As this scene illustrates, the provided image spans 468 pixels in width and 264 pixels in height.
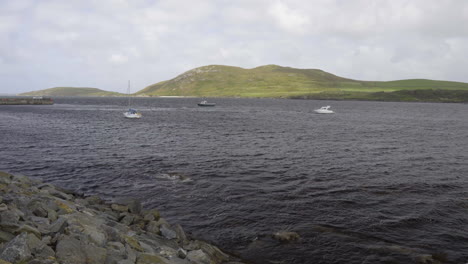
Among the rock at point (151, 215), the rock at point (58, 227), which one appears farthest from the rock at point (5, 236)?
the rock at point (151, 215)

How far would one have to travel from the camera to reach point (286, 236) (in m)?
18.1

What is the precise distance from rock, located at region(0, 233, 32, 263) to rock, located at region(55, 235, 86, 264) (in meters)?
0.99

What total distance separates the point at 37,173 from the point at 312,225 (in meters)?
28.8

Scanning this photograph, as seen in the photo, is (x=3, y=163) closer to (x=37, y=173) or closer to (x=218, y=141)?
(x=37, y=173)

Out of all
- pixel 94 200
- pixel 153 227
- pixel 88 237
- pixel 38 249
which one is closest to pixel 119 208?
pixel 94 200

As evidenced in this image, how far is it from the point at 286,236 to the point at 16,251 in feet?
44.3

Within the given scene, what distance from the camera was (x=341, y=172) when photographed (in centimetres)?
3244

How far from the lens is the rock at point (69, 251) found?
33.7 ft

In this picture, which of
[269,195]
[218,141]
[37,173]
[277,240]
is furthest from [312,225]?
[218,141]

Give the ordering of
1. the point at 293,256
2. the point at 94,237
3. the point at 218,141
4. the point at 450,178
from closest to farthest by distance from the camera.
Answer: the point at 94,237 < the point at 293,256 < the point at 450,178 < the point at 218,141

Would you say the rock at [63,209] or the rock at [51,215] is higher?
the rock at [51,215]

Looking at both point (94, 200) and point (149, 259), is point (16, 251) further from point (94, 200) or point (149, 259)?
point (94, 200)

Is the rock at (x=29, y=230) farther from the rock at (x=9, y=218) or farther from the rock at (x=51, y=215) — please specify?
the rock at (x=51, y=215)

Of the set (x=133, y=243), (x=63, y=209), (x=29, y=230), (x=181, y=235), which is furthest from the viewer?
(x=181, y=235)
